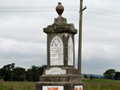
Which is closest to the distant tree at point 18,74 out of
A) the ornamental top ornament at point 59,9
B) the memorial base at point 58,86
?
the ornamental top ornament at point 59,9

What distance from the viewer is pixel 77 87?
31.0 ft

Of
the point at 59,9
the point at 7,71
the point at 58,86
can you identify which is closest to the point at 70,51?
the point at 58,86

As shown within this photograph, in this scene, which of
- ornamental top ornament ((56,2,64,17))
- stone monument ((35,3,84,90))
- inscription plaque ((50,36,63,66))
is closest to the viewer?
stone monument ((35,3,84,90))

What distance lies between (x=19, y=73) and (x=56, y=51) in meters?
39.5

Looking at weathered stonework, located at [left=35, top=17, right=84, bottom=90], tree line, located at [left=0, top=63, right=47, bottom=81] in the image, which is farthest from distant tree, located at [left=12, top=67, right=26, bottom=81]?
weathered stonework, located at [left=35, top=17, right=84, bottom=90]

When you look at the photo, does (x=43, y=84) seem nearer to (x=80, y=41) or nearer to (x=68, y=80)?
(x=68, y=80)

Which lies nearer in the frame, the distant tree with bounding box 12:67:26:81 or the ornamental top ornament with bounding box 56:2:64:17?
the ornamental top ornament with bounding box 56:2:64:17

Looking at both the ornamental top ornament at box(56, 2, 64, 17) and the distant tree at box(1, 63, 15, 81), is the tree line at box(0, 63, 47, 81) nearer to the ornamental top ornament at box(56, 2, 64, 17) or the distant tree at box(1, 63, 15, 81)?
the distant tree at box(1, 63, 15, 81)

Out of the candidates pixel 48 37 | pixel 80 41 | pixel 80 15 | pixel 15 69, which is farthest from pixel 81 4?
pixel 15 69

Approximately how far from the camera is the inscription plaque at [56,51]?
957 centimetres

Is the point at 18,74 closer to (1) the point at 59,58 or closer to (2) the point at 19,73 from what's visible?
(2) the point at 19,73

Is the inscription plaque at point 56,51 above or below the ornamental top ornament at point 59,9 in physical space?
below

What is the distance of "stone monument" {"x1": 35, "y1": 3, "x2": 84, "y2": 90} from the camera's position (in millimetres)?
9359

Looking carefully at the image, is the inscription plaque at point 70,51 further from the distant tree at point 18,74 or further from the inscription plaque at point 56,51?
the distant tree at point 18,74
